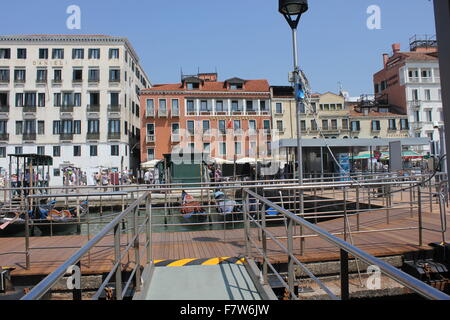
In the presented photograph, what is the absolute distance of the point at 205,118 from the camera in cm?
4922

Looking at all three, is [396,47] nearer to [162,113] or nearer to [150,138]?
[162,113]

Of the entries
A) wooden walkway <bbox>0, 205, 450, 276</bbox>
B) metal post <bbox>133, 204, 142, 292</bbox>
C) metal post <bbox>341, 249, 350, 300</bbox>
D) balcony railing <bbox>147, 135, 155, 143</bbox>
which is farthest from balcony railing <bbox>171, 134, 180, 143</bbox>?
metal post <bbox>341, 249, 350, 300</bbox>

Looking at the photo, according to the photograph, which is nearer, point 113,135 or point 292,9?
point 292,9

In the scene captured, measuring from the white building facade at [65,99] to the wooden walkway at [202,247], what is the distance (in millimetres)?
38375

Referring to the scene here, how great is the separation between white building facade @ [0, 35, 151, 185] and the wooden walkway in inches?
1511

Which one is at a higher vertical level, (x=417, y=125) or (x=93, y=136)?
(x=417, y=125)

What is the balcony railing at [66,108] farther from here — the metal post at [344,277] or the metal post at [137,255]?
the metal post at [344,277]

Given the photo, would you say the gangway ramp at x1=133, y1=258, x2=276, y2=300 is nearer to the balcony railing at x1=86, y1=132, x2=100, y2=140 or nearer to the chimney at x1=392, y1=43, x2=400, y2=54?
the balcony railing at x1=86, y1=132, x2=100, y2=140

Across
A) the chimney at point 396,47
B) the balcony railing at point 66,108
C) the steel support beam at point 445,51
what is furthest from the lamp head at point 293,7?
the chimney at point 396,47

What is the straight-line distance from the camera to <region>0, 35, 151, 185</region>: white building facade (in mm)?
45094

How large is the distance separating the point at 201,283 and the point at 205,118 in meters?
45.5

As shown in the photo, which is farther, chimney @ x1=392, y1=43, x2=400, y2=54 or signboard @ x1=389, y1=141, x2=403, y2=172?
chimney @ x1=392, y1=43, x2=400, y2=54

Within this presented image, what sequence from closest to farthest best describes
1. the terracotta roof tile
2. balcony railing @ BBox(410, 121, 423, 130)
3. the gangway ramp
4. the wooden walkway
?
1. the gangway ramp
2. the wooden walkway
3. the terracotta roof tile
4. balcony railing @ BBox(410, 121, 423, 130)

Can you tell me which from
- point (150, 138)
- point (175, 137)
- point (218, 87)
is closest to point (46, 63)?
point (150, 138)
